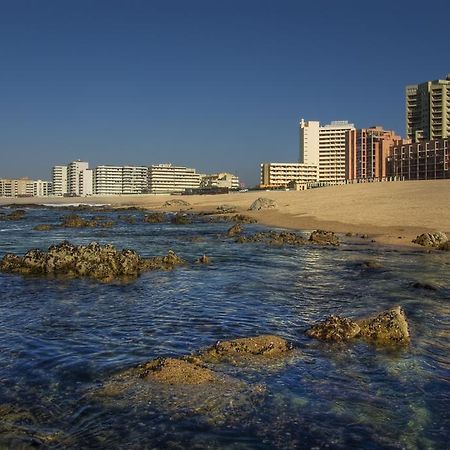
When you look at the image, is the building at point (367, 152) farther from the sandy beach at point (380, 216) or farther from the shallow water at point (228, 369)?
the shallow water at point (228, 369)

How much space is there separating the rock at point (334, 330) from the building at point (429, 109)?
181489 mm

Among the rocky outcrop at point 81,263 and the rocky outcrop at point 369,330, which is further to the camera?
the rocky outcrop at point 81,263

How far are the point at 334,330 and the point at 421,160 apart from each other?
145590 millimetres

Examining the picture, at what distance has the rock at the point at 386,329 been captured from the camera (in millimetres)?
9672

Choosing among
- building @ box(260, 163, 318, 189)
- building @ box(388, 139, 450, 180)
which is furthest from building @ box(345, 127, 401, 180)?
building @ box(260, 163, 318, 189)

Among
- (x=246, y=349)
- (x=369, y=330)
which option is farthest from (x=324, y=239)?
(x=246, y=349)

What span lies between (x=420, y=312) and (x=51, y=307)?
907cm

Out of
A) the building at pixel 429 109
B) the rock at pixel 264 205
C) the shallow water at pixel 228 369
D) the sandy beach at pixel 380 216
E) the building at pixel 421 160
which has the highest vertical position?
the building at pixel 429 109

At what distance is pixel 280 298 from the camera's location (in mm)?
13797

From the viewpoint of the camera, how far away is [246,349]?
885cm

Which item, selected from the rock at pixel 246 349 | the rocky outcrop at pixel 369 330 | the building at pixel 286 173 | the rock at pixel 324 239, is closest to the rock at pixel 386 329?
the rocky outcrop at pixel 369 330

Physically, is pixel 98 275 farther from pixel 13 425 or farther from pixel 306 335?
pixel 13 425

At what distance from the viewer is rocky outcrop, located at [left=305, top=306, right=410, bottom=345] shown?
31.8 feet

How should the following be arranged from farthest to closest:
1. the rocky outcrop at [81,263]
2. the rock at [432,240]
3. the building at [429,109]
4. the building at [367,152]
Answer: the building at [429,109], the building at [367,152], the rock at [432,240], the rocky outcrop at [81,263]
